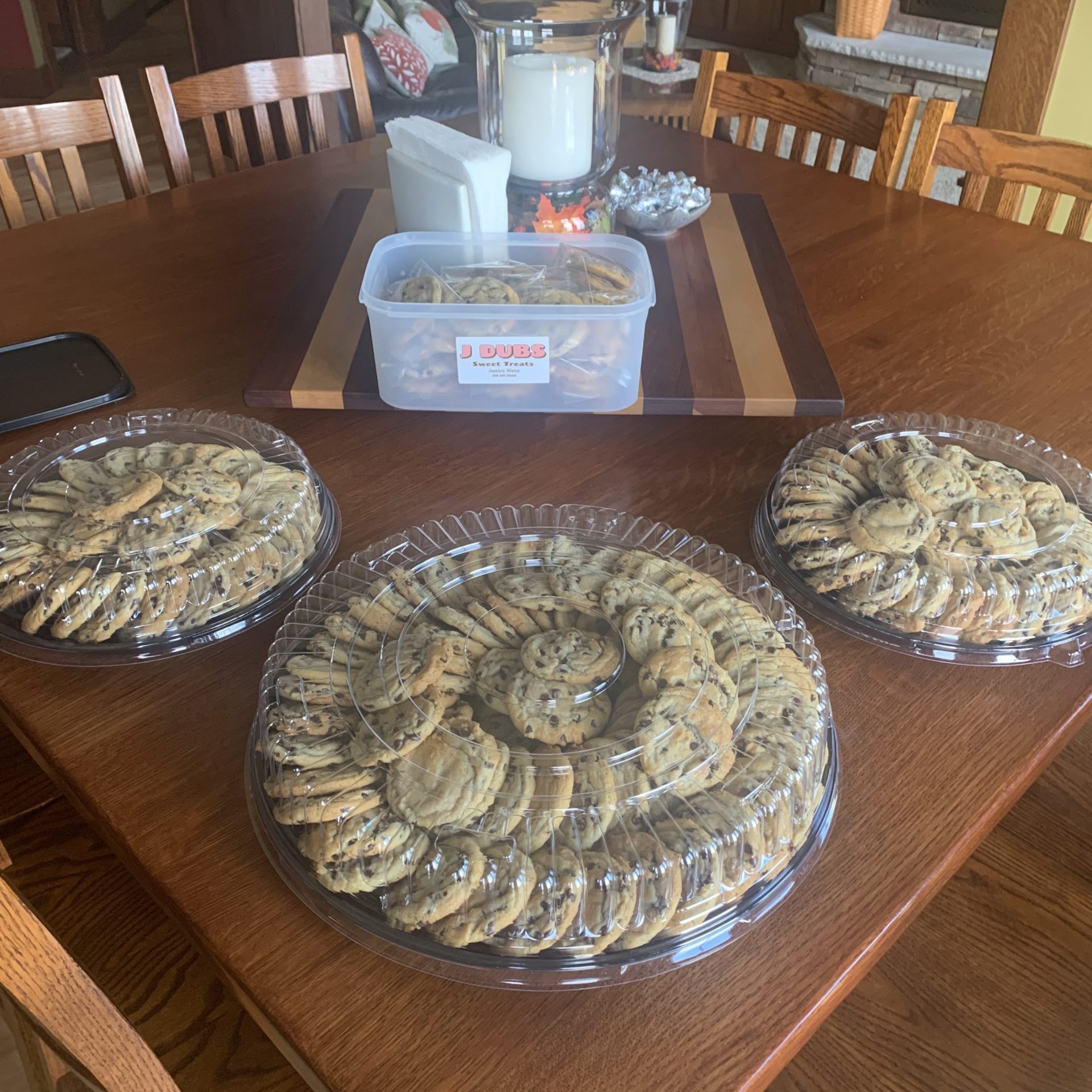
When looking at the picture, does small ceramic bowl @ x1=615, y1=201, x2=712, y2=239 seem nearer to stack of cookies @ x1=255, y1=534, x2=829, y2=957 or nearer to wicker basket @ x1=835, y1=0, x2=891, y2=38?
stack of cookies @ x1=255, y1=534, x2=829, y2=957

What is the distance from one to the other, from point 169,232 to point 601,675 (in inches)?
42.1

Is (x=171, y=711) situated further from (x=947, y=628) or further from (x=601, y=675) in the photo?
(x=947, y=628)

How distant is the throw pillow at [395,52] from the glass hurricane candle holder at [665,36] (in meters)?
1.02

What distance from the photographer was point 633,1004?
476 millimetres

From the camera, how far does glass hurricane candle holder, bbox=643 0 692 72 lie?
12.1 ft

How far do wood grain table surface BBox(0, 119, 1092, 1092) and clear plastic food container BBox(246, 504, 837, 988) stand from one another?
22 millimetres

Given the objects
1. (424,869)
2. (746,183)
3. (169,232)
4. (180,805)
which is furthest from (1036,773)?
(169,232)

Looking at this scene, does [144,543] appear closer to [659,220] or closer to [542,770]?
[542,770]

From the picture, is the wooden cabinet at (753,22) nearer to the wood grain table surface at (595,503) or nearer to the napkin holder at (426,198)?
the wood grain table surface at (595,503)

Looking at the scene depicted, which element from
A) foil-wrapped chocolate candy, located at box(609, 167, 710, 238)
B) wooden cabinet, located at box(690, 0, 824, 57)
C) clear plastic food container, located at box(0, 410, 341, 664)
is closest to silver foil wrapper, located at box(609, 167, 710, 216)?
foil-wrapped chocolate candy, located at box(609, 167, 710, 238)

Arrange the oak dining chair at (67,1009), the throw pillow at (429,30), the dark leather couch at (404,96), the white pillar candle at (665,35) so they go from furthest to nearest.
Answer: the white pillar candle at (665,35)
the throw pillow at (429,30)
the dark leather couch at (404,96)
the oak dining chair at (67,1009)

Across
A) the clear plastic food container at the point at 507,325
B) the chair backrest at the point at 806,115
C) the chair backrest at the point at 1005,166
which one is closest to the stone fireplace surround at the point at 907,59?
the chair backrest at the point at 806,115

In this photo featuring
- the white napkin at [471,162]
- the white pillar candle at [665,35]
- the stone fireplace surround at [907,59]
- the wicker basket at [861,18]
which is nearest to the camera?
the white napkin at [471,162]

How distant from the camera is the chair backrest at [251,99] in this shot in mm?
1515
